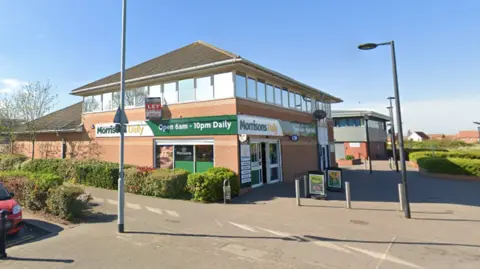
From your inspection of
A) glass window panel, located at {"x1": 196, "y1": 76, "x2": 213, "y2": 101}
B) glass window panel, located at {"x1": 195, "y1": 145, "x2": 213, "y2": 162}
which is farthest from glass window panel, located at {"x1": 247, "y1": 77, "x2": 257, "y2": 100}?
glass window panel, located at {"x1": 195, "y1": 145, "x2": 213, "y2": 162}

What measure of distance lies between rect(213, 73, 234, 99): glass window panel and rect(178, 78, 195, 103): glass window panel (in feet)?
4.23

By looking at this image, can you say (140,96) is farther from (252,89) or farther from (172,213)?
(172,213)

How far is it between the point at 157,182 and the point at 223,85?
490 cm

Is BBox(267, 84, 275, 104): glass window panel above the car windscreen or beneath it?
above

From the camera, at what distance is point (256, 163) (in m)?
13.0

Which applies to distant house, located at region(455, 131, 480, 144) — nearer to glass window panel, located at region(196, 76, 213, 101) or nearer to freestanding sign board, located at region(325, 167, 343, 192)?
freestanding sign board, located at region(325, 167, 343, 192)

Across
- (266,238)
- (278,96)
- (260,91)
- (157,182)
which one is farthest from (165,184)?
(278,96)

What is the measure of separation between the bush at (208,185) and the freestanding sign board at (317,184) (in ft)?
9.73

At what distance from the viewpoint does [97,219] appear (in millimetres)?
7652

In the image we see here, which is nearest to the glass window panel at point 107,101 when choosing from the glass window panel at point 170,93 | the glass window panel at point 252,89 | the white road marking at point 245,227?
the glass window panel at point 170,93

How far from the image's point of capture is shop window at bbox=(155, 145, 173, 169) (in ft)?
44.4

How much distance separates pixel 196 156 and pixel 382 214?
25.9 feet

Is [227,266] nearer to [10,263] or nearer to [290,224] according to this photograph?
[290,224]

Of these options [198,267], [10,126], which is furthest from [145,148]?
[10,126]
